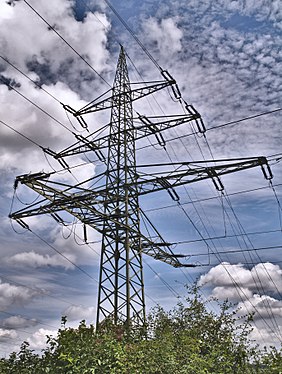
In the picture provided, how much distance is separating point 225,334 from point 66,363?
8.80 meters

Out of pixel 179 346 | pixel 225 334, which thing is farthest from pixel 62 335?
pixel 225 334

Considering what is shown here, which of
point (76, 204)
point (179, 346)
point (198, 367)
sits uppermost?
point (76, 204)

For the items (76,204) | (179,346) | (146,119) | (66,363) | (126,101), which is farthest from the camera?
(126,101)

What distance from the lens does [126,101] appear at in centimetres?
1969

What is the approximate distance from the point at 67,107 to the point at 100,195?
6.08m

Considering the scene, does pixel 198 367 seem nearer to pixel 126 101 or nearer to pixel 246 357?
pixel 246 357

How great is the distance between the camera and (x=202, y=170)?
13.4 meters

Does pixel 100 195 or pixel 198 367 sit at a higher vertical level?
pixel 100 195

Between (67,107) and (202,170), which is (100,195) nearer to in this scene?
(202,170)

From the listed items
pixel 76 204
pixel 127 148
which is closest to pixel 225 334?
pixel 76 204

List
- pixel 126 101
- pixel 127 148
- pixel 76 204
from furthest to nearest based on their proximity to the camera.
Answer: pixel 126 101 < pixel 127 148 < pixel 76 204

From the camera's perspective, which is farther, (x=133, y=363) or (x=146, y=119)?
(x=146, y=119)

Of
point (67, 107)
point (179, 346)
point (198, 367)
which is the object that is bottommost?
point (198, 367)

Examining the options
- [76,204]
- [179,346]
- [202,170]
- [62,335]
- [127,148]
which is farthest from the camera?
[127,148]
